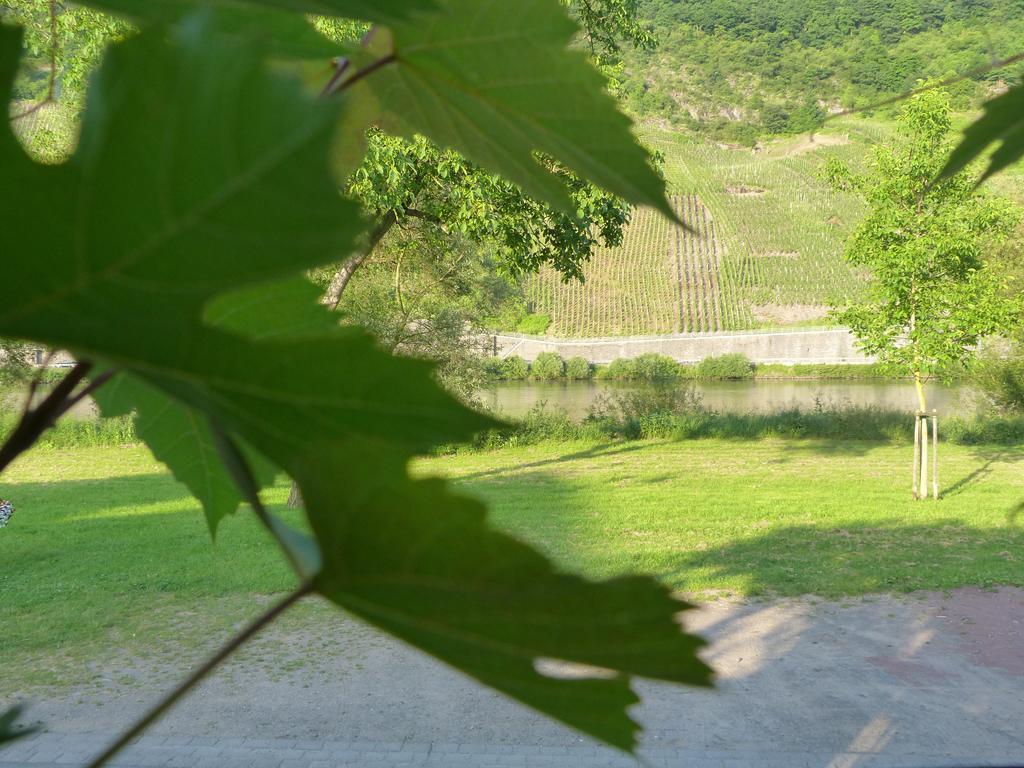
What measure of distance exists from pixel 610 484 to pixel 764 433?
3.65 meters

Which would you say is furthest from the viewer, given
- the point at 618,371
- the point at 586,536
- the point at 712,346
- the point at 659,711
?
the point at 712,346

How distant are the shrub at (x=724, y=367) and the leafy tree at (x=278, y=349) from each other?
53.9ft

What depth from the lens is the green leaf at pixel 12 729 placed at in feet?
0.31


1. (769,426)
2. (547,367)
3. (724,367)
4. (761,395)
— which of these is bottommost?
(769,426)

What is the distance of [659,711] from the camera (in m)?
3.58

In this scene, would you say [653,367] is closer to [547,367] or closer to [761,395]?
[761,395]

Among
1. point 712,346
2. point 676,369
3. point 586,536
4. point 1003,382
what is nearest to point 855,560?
point 586,536

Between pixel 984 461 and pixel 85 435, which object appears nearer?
pixel 984 461

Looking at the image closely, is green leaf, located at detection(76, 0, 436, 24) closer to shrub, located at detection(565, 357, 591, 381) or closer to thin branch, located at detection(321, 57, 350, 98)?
thin branch, located at detection(321, 57, 350, 98)

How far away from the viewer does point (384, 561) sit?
9 centimetres

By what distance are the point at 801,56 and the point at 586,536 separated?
3251 mm

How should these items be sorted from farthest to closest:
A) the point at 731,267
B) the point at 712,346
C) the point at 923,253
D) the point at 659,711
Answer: the point at 731,267 < the point at 712,346 < the point at 923,253 < the point at 659,711

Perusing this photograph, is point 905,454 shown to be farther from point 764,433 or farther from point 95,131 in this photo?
point 95,131

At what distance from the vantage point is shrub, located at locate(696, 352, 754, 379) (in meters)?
16.2
